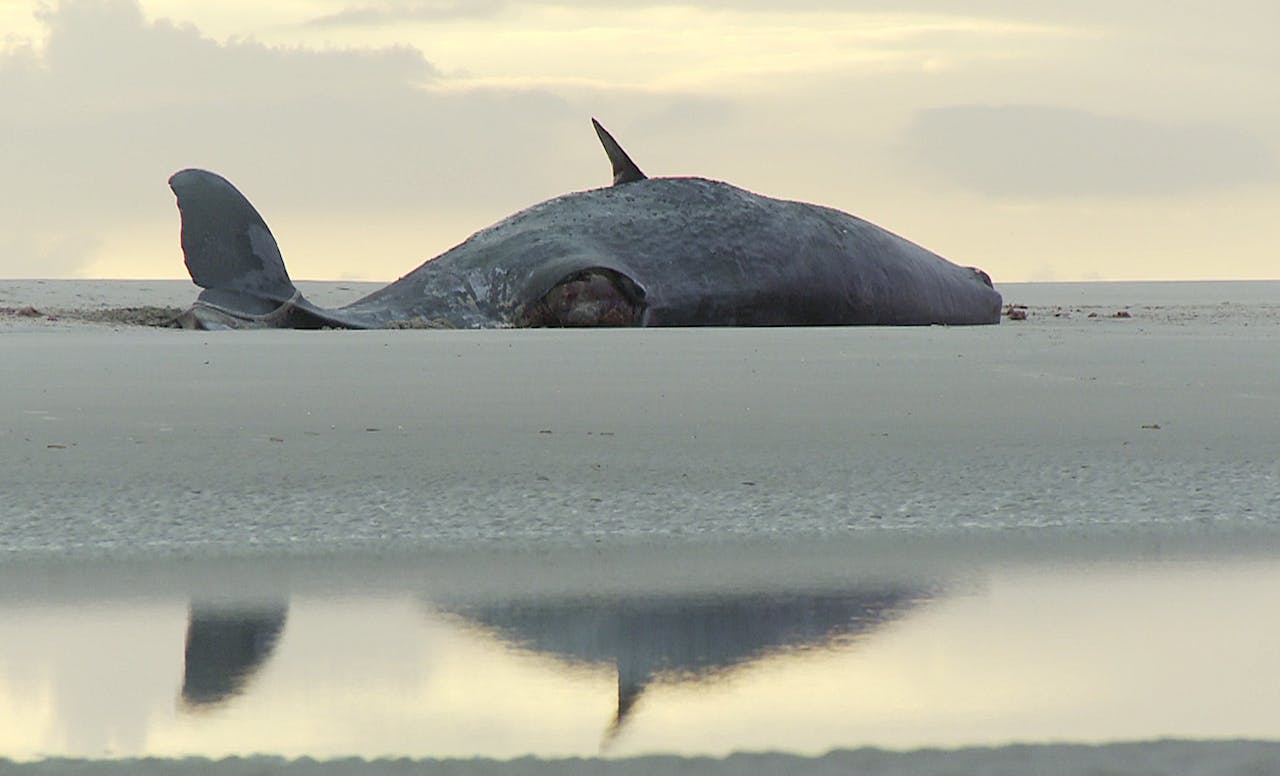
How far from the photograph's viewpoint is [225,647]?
257 cm

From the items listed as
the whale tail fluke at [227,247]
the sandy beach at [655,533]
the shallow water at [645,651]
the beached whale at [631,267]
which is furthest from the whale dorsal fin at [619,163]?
the shallow water at [645,651]

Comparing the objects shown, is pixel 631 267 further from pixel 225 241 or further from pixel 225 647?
pixel 225 647

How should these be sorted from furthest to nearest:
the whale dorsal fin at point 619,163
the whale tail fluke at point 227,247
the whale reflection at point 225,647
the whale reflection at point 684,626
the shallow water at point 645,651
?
the whale dorsal fin at point 619,163, the whale tail fluke at point 227,247, the whale reflection at point 684,626, the whale reflection at point 225,647, the shallow water at point 645,651

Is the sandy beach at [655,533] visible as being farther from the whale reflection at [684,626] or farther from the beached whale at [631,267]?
the beached whale at [631,267]

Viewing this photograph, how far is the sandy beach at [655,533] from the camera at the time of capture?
2.15m

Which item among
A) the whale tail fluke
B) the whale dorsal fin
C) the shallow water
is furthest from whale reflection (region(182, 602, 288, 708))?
the whale dorsal fin

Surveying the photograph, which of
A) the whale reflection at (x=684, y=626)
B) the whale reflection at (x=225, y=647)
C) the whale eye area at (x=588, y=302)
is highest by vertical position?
the whale eye area at (x=588, y=302)

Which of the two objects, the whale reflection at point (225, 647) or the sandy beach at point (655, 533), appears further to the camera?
the whale reflection at point (225, 647)

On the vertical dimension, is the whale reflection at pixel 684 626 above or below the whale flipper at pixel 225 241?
below

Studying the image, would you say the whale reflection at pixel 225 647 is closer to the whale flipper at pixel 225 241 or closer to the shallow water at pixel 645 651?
the shallow water at pixel 645 651

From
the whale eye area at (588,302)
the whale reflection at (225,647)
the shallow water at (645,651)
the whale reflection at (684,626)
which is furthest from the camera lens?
the whale eye area at (588,302)

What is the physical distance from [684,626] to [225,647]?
78 centimetres

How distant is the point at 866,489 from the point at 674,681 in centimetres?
156

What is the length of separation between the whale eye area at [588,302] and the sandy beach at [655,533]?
3.34 m
